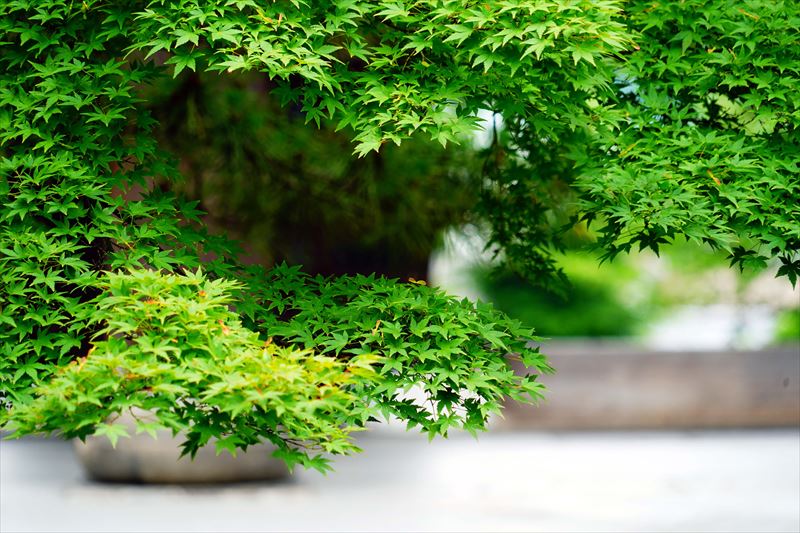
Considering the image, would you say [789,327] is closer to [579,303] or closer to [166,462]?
[579,303]

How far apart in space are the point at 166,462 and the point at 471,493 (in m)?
2.33

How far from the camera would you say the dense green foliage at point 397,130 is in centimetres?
302

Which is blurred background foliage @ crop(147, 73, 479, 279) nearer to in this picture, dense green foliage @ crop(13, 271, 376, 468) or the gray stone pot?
the gray stone pot

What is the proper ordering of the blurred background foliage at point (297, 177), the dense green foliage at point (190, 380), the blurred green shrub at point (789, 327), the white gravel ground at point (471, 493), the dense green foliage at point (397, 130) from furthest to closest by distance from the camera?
1. the blurred green shrub at point (789, 327)
2. the white gravel ground at point (471, 493)
3. the blurred background foliage at point (297, 177)
4. the dense green foliage at point (397, 130)
5. the dense green foliage at point (190, 380)

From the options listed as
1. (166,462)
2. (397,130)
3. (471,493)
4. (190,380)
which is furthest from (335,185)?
(190,380)

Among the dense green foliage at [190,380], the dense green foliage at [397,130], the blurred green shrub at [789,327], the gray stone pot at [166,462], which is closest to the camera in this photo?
the dense green foliage at [190,380]

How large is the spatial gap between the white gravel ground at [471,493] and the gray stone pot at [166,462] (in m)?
0.11

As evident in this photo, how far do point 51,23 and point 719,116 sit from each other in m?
2.54

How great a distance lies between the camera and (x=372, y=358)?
2863mm

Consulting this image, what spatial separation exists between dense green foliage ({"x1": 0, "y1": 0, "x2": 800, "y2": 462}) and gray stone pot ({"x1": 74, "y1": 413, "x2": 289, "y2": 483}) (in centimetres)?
343

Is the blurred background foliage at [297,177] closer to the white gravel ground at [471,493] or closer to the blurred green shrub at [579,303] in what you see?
the white gravel ground at [471,493]

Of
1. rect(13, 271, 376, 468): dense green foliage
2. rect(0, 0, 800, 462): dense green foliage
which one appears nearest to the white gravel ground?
rect(0, 0, 800, 462): dense green foliage

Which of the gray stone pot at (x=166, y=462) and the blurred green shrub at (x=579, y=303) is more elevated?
the blurred green shrub at (x=579, y=303)

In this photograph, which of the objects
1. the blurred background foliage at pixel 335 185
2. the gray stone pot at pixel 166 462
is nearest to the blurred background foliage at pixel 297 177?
the blurred background foliage at pixel 335 185
